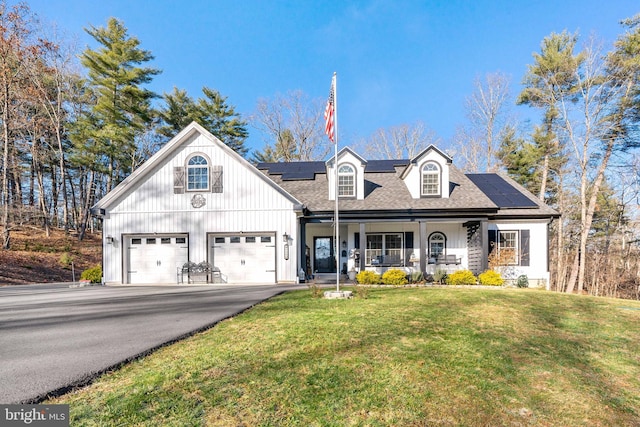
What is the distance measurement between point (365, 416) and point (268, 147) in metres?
29.8

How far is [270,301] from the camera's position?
829 centimetres

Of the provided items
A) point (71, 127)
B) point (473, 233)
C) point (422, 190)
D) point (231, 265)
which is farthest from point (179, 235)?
point (71, 127)

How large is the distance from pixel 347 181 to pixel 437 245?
18.0 feet

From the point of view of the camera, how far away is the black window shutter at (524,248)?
14016mm

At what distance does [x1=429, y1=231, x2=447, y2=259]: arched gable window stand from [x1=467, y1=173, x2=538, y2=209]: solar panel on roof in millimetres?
3161

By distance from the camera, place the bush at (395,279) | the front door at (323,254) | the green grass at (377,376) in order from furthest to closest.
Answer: the front door at (323,254)
the bush at (395,279)
the green grass at (377,376)

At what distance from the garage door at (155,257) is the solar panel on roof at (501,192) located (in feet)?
49.5

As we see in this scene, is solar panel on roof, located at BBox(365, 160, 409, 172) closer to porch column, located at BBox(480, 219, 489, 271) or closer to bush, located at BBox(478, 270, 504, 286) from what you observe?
porch column, located at BBox(480, 219, 489, 271)

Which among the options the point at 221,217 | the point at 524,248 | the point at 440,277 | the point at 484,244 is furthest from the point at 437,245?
the point at 221,217

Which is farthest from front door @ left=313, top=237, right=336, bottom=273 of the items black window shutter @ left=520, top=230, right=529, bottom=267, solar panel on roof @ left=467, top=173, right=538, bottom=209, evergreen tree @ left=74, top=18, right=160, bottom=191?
evergreen tree @ left=74, top=18, right=160, bottom=191

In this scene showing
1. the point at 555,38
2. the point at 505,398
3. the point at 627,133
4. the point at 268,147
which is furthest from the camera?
the point at 268,147

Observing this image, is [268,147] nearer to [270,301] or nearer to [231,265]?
[231,265]

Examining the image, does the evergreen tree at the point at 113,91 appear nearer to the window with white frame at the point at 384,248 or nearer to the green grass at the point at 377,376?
the window with white frame at the point at 384,248

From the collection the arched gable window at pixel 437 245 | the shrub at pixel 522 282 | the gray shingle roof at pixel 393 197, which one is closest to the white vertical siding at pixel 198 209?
the gray shingle roof at pixel 393 197
